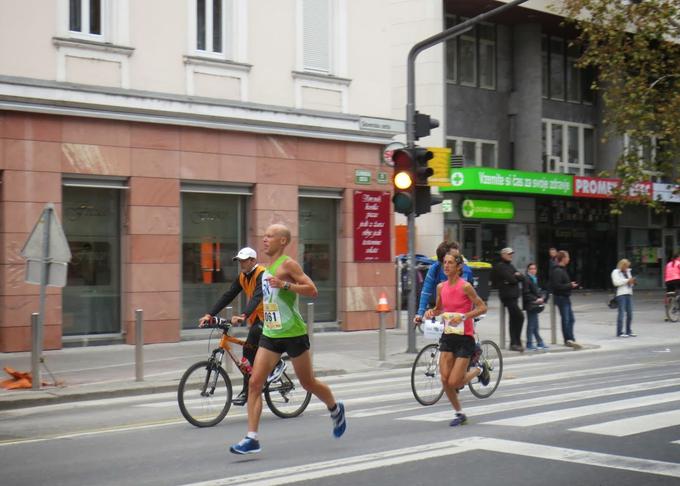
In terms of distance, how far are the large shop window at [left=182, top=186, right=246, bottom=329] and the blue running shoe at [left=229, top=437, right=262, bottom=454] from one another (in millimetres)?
11762

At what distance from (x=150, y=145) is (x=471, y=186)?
18190mm

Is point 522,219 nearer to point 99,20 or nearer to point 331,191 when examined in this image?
point 331,191

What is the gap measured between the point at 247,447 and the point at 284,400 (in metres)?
2.73

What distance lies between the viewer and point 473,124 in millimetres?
38031

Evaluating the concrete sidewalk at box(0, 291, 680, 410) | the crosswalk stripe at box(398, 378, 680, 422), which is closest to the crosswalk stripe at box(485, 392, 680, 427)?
the crosswalk stripe at box(398, 378, 680, 422)

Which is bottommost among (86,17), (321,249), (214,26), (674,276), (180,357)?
(180,357)

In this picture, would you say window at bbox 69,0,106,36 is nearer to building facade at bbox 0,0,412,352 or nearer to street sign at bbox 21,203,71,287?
building facade at bbox 0,0,412,352

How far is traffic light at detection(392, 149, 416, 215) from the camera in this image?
641 inches

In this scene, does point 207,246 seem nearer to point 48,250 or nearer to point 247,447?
point 48,250

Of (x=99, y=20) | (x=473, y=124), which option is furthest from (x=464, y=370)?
(x=473, y=124)

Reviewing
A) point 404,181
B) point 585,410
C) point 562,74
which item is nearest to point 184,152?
point 404,181

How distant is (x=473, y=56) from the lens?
38.1 meters

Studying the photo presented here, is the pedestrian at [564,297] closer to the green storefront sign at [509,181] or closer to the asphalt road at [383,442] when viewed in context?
the asphalt road at [383,442]

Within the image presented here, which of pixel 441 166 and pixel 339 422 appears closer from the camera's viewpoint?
pixel 339 422
